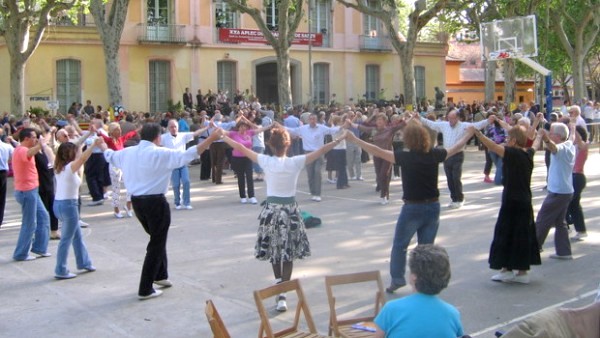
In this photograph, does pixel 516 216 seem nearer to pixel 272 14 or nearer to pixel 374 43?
pixel 272 14

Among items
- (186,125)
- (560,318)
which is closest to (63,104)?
(186,125)

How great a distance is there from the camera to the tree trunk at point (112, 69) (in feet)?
90.0

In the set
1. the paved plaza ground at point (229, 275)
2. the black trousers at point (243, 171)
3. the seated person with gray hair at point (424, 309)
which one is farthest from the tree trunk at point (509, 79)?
the seated person with gray hair at point (424, 309)

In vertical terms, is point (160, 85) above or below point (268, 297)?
above

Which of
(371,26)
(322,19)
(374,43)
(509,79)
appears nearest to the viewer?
(509,79)

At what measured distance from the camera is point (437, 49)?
1825 inches

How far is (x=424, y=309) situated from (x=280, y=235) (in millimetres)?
3190

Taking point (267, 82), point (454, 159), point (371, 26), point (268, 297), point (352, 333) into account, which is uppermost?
point (371, 26)

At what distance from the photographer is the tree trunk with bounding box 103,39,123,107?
27.4 meters

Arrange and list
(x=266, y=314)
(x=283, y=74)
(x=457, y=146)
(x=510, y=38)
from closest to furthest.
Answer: (x=266, y=314), (x=457, y=146), (x=510, y=38), (x=283, y=74)

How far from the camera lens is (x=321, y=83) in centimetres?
4212

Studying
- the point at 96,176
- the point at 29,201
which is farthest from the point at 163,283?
the point at 96,176

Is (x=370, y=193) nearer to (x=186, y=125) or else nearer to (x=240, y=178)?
(x=240, y=178)

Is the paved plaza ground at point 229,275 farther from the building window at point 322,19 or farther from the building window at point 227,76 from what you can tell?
the building window at point 322,19
